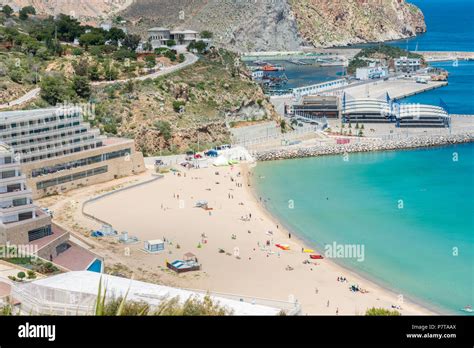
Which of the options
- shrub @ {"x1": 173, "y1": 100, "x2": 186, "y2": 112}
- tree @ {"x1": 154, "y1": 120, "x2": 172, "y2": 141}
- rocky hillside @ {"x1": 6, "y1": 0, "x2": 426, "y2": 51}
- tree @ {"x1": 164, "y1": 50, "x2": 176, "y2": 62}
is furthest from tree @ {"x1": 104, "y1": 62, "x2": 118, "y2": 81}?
rocky hillside @ {"x1": 6, "y1": 0, "x2": 426, "y2": 51}

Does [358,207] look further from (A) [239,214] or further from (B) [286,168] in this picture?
(B) [286,168]

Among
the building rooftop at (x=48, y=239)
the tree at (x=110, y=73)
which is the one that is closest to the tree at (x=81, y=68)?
the tree at (x=110, y=73)

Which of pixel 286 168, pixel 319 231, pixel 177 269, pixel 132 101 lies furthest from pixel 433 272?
pixel 132 101

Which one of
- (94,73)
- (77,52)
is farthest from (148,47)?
(94,73)

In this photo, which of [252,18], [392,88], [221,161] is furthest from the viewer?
[252,18]

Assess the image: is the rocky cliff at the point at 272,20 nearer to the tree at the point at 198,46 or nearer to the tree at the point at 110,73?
the tree at the point at 198,46

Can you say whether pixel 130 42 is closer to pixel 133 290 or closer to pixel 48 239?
pixel 48 239

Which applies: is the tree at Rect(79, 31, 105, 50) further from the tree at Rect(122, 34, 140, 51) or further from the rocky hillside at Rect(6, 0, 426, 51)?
the rocky hillside at Rect(6, 0, 426, 51)
